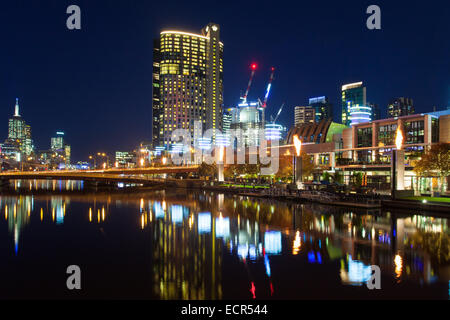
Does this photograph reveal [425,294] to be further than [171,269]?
No

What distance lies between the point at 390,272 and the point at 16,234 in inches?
1182

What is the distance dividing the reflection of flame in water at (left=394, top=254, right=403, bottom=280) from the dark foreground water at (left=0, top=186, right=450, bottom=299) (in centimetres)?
5

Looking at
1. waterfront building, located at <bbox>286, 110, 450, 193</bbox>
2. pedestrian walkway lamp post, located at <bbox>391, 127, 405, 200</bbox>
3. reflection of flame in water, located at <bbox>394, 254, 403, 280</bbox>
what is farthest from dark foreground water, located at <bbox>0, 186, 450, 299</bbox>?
waterfront building, located at <bbox>286, 110, 450, 193</bbox>

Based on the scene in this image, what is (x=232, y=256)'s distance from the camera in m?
20.1

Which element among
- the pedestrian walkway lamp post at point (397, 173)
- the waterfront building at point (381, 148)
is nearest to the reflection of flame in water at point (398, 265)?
the pedestrian walkway lamp post at point (397, 173)

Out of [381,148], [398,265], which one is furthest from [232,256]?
[381,148]

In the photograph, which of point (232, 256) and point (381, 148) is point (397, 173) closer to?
point (232, 256)

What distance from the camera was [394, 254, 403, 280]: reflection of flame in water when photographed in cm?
1627

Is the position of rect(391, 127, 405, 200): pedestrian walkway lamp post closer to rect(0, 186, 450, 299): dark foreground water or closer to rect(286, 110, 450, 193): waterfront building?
rect(0, 186, 450, 299): dark foreground water

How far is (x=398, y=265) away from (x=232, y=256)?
9334mm

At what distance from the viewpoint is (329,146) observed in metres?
97.9
